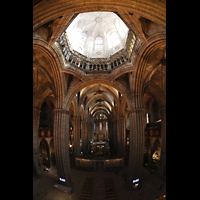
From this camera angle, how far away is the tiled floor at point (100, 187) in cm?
1114

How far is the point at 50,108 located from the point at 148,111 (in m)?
19.4

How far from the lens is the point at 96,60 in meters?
17.5

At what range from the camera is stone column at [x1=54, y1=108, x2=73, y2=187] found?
43.2 ft

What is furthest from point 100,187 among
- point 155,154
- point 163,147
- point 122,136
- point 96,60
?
point 96,60

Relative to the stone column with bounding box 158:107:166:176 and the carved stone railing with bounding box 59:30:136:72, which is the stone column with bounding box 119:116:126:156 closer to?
the stone column with bounding box 158:107:166:176

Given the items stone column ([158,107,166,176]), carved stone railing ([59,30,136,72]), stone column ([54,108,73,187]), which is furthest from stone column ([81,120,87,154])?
stone column ([158,107,166,176])

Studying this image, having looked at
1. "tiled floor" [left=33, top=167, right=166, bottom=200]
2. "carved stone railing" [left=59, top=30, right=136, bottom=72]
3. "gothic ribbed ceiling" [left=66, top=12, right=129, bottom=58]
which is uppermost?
"gothic ribbed ceiling" [left=66, top=12, right=129, bottom=58]

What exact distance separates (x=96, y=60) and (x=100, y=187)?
16394mm

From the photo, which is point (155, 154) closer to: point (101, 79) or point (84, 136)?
point (84, 136)

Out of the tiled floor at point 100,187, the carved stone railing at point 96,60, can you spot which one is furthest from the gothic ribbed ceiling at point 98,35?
the tiled floor at point 100,187

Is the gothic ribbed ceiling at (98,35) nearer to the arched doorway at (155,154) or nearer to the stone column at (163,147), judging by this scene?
the stone column at (163,147)

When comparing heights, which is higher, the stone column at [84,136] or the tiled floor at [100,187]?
the stone column at [84,136]

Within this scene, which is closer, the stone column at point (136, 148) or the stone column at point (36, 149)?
the stone column at point (136, 148)
